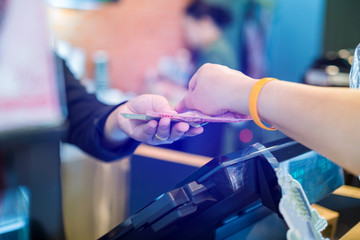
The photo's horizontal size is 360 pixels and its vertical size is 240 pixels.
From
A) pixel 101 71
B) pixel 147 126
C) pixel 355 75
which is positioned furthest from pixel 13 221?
pixel 101 71

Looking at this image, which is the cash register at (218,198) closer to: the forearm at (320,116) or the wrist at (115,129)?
the forearm at (320,116)

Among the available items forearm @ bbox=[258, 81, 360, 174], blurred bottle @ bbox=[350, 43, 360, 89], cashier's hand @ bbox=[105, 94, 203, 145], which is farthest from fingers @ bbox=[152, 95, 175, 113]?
blurred bottle @ bbox=[350, 43, 360, 89]

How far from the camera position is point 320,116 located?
448mm

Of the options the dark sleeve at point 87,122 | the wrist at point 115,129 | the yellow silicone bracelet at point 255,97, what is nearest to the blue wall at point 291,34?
the dark sleeve at point 87,122

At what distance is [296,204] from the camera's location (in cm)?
49

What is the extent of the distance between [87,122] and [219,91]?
2.22 ft

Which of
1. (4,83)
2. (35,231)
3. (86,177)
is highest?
(4,83)

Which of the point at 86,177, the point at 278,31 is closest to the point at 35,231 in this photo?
the point at 86,177

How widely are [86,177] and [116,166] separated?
40 centimetres

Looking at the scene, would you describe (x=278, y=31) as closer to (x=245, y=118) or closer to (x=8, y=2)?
(x=8, y=2)

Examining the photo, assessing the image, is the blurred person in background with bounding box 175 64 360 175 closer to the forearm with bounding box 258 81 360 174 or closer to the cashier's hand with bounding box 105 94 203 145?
the forearm with bounding box 258 81 360 174

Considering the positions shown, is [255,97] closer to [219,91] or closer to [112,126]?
[219,91]

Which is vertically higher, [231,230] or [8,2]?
[8,2]

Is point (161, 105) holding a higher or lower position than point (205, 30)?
lower
